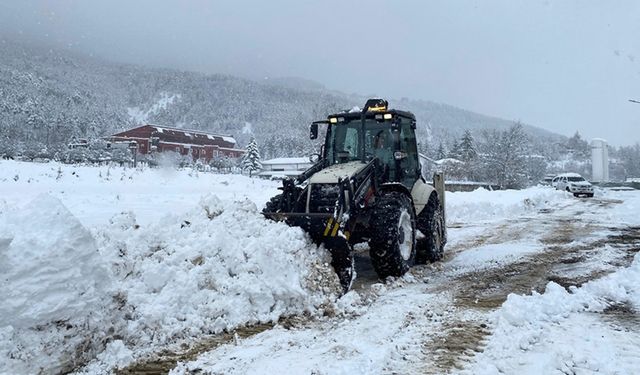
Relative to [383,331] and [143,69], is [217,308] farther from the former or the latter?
[143,69]

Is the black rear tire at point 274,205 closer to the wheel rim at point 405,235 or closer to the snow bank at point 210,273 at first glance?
the snow bank at point 210,273

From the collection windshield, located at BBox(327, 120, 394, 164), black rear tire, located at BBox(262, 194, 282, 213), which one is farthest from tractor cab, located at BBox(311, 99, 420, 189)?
black rear tire, located at BBox(262, 194, 282, 213)

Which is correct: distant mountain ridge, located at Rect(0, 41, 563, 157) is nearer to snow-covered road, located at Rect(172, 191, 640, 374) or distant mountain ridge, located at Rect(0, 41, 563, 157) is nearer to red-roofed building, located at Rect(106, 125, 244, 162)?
red-roofed building, located at Rect(106, 125, 244, 162)

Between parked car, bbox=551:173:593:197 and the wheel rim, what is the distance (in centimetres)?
3011

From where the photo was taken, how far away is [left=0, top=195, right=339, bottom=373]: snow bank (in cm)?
369

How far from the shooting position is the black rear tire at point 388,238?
664cm

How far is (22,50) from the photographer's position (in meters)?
158

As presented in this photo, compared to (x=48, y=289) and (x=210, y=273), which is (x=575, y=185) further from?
(x=48, y=289)

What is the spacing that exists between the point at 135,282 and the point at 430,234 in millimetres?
5376

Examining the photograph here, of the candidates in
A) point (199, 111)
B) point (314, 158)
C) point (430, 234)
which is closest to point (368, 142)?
point (314, 158)

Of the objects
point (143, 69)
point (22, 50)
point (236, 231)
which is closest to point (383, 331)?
point (236, 231)

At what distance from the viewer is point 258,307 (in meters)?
4.99

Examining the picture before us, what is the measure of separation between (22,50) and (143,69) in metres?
42.8

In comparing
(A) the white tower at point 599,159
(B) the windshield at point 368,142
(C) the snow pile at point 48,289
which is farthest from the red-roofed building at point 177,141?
(C) the snow pile at point 48,289
